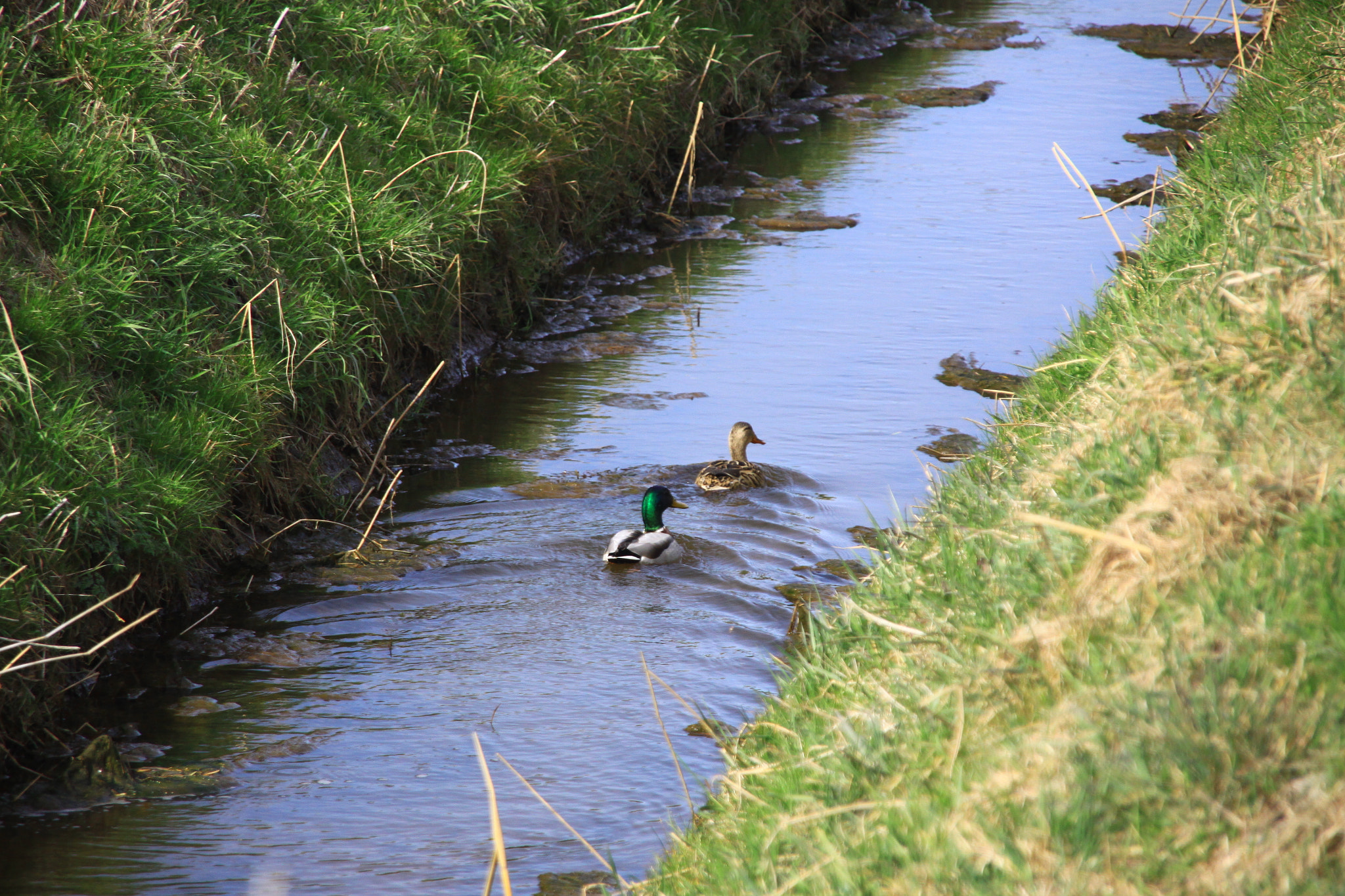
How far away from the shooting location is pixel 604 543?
7625 mm

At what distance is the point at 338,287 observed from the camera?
8.16 m

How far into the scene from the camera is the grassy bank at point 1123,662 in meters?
2.45

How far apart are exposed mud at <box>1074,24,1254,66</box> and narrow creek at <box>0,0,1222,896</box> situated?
4662mm

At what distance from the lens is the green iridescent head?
298 inches

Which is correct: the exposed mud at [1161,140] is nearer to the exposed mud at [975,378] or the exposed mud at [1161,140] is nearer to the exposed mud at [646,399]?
the exposed mud at [975,378]

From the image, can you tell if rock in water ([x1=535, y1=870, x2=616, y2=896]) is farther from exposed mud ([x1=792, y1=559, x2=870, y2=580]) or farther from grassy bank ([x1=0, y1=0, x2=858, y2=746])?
exposed mud ([x1=792, y1=559, x2=870, y2=580])

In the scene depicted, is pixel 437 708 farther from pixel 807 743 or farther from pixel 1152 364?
pixel 1152 364

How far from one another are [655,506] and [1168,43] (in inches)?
622

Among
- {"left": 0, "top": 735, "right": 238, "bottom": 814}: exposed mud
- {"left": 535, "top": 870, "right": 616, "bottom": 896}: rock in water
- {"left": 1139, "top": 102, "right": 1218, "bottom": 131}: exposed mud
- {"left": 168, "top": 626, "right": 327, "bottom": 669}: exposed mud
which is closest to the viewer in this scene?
{"left": 535, "top": 870, "right": 616, "bottom": 896}: rock in water

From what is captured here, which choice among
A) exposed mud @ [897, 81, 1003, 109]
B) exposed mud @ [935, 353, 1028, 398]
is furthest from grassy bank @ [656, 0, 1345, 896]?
exposed mud @ [897, 81, 1003, 109]

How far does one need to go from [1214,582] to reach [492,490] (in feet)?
18.7

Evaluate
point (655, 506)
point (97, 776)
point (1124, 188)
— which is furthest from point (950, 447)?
point (1124, 188)

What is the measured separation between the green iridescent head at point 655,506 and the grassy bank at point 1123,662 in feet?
10.4

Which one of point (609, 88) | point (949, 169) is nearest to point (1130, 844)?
point (609, 88)
